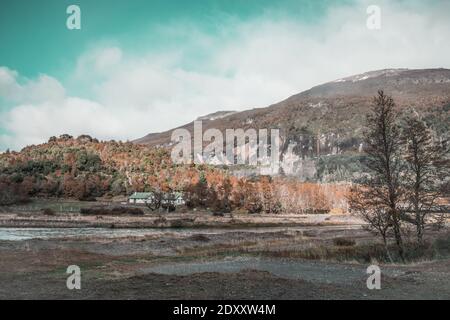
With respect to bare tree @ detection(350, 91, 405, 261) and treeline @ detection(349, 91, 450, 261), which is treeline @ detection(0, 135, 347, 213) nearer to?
treeline @ detection(349, 91, 450, 261)

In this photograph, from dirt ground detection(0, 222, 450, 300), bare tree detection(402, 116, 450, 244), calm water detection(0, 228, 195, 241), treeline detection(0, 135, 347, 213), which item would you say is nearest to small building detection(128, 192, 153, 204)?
treeline detection(0, 135, 347, 213)

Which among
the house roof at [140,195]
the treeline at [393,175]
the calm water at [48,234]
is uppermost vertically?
the treeline at [393,175]

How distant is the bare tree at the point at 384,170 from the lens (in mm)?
30000

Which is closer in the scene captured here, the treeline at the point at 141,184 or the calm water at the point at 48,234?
the calm water at the point at 48,234

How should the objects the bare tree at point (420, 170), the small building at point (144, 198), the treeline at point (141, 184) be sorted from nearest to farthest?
the bare tree at point (420, 170) → the treeline at point (141, 184) → the small building at point (144, 198)

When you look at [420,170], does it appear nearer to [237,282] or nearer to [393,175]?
[393,175]

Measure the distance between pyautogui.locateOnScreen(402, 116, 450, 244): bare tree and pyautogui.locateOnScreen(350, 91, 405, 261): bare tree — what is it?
1887 millimetres

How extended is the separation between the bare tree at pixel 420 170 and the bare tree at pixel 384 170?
6.19 ft

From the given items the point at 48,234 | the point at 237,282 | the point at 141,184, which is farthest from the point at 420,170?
the point at 141,184

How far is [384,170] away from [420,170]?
5189 mm

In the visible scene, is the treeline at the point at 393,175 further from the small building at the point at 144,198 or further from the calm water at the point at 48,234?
the small building at the point at 144,198

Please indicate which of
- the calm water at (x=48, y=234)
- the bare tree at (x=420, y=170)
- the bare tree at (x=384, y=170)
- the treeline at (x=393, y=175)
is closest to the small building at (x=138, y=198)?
the calm water at (x=48, y=234)

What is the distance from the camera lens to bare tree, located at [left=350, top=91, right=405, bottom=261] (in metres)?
30.0

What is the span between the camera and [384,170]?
31406 mm
